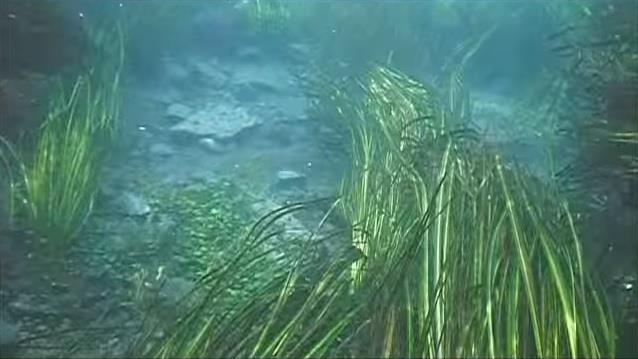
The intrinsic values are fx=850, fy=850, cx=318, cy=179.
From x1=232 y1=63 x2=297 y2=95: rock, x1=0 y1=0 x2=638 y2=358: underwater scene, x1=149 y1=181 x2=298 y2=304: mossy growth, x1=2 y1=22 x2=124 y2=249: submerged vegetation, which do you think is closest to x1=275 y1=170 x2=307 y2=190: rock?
x1=0 y1=0 x2=638 y2=358: underwater scene

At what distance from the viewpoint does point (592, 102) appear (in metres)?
2.89

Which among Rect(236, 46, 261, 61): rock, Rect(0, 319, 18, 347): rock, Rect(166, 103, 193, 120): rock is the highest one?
Rect(236, 46, 261, 61): rock

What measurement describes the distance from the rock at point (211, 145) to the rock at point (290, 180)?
42 centimetres

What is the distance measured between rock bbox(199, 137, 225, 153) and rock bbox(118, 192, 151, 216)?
2.26ft

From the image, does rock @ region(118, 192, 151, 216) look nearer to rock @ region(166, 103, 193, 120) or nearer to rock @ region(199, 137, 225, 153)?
rock @ region(199, 137, 225, 153)

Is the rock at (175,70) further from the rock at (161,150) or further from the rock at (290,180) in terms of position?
the rock at (290,180)

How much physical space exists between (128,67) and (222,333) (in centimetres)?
262

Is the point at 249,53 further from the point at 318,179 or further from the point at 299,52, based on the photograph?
the point at 318,179

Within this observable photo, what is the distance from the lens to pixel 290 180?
3.39 metres

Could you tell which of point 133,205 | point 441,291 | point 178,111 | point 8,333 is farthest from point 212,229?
point 178,111

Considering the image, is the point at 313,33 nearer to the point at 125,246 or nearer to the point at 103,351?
the point at 125,246

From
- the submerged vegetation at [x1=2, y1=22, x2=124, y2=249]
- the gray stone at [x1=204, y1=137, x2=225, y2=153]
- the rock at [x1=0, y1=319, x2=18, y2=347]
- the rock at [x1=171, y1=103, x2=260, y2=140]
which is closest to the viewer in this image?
the rock at [x1=0, y1=319, x2=18, y2=347]

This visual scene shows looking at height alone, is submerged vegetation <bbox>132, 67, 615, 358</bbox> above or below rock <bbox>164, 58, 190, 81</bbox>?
below

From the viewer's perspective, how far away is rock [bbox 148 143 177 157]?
3511mm
